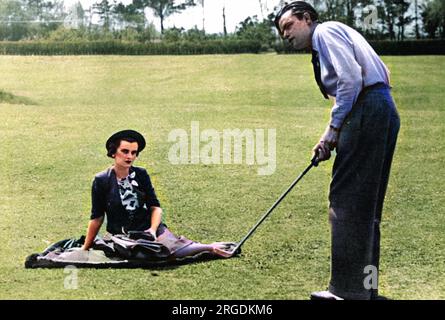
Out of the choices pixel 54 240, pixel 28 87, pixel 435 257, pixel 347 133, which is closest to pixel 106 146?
pixel 54 240

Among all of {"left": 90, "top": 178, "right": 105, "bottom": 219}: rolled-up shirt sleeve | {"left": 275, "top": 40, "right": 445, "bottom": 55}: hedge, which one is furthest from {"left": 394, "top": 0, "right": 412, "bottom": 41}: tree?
{"left": 90, "top": 178, "right": 105, "bottom": 219}: rolled-up shirt sleeve

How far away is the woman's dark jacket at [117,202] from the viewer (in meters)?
3.85

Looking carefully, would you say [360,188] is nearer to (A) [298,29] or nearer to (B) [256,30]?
(A) [298,29]

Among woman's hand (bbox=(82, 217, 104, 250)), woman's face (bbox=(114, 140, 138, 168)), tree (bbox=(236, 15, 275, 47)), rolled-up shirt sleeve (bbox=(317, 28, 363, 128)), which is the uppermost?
tree (bbox=(236, 15, 275, 47))

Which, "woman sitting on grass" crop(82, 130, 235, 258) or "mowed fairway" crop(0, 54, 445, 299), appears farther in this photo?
"woman sitting on grass" crop(82, 130, 235, 258)

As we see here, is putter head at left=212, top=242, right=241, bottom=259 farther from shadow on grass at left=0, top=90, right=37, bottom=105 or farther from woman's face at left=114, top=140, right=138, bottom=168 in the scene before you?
shadow on grass at left=0, top=90, right=37, bottom=105

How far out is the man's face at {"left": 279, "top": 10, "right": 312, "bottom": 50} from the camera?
3.37 meters

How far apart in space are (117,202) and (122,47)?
1275 mm

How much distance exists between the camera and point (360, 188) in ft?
10.7

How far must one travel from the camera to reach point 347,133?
3.24 m

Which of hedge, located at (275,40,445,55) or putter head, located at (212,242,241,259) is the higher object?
hedge, located at (275,40,445,55)

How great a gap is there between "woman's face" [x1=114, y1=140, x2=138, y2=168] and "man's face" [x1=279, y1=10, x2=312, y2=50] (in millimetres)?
1016

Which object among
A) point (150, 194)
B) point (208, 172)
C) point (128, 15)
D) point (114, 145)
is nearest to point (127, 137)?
point (114, 145)

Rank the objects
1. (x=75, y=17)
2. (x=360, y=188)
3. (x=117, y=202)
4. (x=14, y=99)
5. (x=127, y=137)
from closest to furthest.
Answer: (x=360, y=188) → (x=117, y=202) → (x=127, y=137) → (x=75, y=17) → (x=14, y=99)
